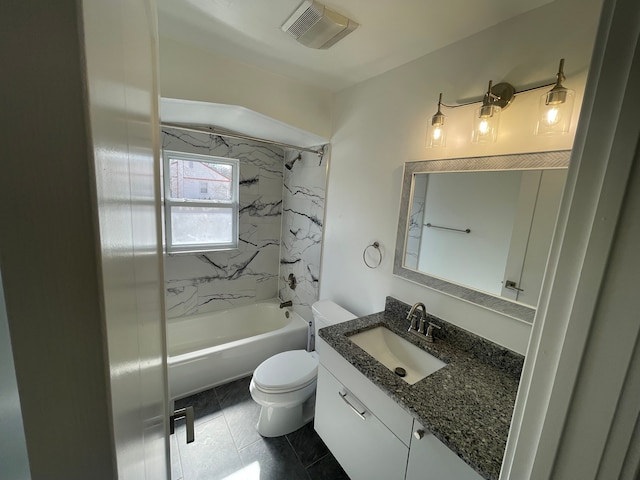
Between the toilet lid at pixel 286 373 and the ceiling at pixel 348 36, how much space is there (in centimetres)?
201

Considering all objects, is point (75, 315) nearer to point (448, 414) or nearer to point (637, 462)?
point (637, 462)

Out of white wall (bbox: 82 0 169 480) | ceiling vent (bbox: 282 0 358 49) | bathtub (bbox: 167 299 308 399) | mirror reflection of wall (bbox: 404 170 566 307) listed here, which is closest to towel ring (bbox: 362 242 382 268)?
mirror reflection of wall (bbox: 404 170 566 307)

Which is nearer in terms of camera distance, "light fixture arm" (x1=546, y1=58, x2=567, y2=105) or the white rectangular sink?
"light fixture arm" (x1=546, y1=58, x2=567, y2=105)

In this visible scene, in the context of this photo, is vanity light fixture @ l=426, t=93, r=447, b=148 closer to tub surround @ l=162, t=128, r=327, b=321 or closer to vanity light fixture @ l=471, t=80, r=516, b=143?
vanity light fixture @ l=471, t=80, r=516, b=143

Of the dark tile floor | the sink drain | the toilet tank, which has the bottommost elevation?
the dark tile floor

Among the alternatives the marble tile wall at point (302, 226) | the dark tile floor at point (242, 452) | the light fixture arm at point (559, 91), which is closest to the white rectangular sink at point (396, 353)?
the dark tile floor at point (242, 452)

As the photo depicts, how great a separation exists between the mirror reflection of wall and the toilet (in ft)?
2.58

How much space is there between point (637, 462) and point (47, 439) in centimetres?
67

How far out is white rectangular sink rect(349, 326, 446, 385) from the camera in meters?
1.31

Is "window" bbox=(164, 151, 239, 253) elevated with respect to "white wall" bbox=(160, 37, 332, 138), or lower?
lower

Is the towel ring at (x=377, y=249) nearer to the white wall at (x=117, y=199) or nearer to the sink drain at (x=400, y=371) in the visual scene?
the sink drain at (x=400, y=371)

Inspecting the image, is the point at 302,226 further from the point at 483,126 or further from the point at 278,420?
the point at 483,126

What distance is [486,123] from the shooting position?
113cm

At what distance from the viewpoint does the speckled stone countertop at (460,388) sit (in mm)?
788
